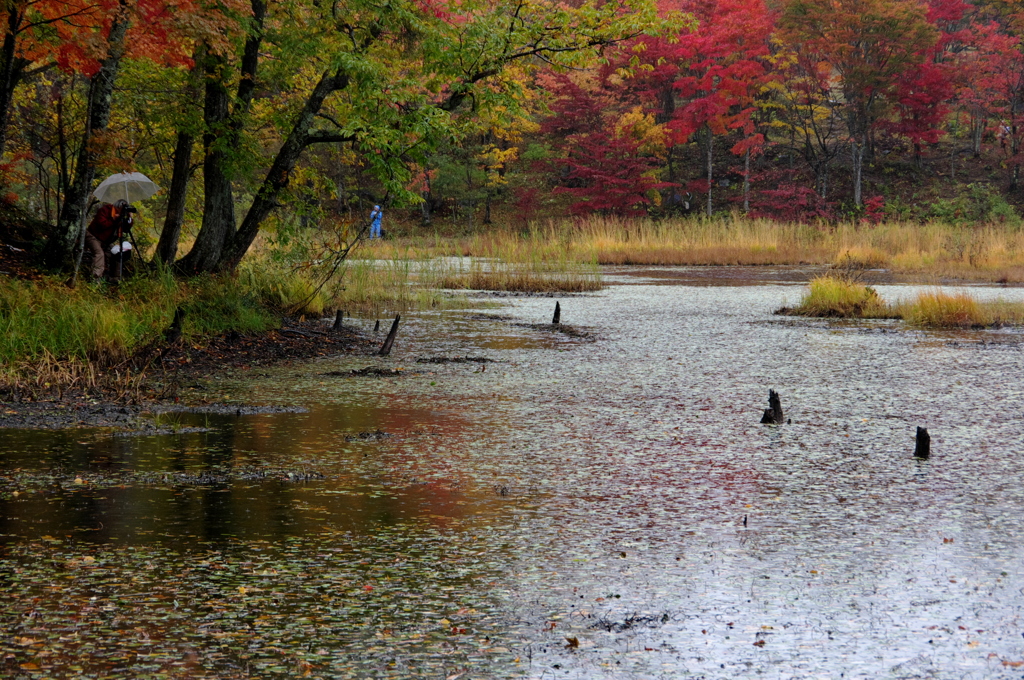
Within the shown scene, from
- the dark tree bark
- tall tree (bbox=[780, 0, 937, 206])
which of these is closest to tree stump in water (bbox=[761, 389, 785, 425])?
the dark tree bark

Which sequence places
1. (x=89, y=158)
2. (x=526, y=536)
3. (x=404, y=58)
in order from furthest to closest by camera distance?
(x=404, y=58), (x=89, y=158), (x=526, y=536)

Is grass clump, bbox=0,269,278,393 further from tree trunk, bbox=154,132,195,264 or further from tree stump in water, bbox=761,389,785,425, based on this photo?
tree stump in water, bbox=761,389,785,425

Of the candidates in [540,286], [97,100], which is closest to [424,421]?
[97,100]

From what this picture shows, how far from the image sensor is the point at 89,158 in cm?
1133

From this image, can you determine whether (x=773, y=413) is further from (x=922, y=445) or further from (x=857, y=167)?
(x=857, y=167)

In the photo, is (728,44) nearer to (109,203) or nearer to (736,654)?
(109,203)

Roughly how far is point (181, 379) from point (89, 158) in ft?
12.2

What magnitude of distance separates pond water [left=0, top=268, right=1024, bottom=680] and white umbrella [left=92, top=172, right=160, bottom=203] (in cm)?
569

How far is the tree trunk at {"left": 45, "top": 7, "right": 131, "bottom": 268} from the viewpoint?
1088cm

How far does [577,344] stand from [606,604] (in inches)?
330

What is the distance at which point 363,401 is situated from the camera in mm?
8227

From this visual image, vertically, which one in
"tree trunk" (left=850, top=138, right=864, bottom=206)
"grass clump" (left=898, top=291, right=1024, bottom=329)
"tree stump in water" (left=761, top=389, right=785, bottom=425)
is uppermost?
"tree trunk" (left=850, top=138, right=864, bottom=206)

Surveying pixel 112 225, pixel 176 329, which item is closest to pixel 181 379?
pixel 176 329

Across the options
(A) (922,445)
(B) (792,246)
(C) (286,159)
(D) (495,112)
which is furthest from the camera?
(B) (792,246)
